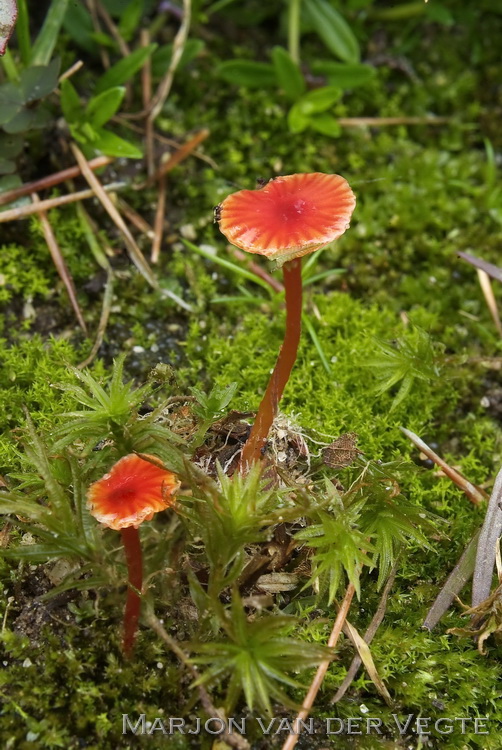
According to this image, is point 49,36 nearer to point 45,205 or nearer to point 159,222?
point 45,205

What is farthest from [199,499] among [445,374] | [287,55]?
[287,55]

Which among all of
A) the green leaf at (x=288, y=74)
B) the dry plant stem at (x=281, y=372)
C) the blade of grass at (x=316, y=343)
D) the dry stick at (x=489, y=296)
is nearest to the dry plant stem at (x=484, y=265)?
the dry stick at (x=489, y=296)

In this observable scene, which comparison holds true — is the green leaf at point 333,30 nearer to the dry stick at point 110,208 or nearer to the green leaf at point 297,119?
the green leaf at point 297,119

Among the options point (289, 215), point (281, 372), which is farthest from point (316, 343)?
point (289, 215)

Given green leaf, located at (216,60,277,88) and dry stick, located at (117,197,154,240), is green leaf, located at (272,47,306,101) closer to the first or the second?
green leaf, located at (216,60,277,88)

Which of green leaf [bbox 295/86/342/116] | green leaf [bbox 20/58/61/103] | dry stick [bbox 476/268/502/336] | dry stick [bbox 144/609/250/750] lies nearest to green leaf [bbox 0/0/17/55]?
green leaf [bbox 20/58/61/103]

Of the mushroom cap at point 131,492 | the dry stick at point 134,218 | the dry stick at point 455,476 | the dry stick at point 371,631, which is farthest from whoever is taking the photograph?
the dry stick at point 134,218

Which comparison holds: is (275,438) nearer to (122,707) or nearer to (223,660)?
(223,660)
